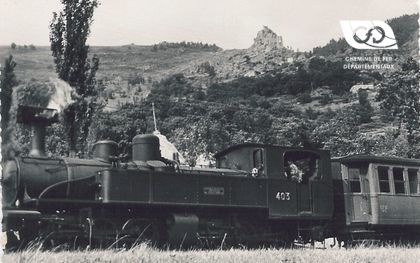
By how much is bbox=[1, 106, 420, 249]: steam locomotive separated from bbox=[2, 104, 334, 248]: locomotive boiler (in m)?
0.02

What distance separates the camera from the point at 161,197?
11.6 metres

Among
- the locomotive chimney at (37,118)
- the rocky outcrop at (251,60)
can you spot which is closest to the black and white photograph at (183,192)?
the locomotive chimney at (37,118)

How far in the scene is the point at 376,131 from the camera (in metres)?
44.9

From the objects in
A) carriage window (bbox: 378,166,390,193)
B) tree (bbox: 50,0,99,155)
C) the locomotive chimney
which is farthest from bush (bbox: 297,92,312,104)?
the locomotive chimney

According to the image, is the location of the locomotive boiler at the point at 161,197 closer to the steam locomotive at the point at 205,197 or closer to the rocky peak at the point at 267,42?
the steam locomotive at the point at 205,197

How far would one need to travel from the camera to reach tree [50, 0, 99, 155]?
70.9 ft

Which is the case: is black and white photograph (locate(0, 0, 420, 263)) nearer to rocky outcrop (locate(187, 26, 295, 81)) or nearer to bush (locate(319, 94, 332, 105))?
bush (locate(319, 94, 332, 105))

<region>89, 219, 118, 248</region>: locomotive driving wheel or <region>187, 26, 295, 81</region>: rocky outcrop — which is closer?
<region>89, 219, 118, 248</region>: locomotive driving wheel

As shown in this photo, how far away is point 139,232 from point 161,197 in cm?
89

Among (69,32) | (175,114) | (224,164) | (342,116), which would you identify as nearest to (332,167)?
(224,164)

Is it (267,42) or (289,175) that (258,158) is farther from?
(267,42)

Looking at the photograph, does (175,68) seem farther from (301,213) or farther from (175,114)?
(301,213)

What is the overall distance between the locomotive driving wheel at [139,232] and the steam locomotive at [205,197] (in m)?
0.02

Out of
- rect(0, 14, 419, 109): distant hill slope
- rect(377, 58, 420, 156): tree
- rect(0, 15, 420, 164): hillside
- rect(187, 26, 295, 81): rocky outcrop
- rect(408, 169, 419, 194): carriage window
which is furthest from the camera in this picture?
rect(187, 26, 295, 81): rocky outcrop
